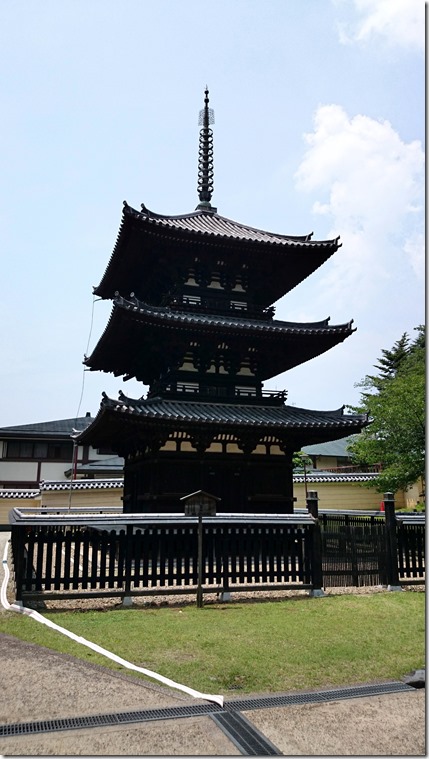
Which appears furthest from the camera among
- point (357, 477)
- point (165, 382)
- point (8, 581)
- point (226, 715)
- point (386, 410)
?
point (357, 477)

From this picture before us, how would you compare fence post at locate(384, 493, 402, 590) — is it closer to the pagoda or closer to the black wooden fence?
the black wooden fence

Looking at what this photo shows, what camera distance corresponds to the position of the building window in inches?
1548

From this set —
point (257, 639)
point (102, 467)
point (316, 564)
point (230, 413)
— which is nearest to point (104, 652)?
point (257, 639)

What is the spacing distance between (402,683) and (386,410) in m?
23.2

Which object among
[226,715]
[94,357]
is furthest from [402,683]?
[94,357]

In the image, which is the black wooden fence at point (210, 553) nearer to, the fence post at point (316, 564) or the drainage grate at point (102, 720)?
the fence post at point (316, 564)

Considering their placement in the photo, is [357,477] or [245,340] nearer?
[245,340]

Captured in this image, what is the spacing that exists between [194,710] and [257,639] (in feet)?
9.24

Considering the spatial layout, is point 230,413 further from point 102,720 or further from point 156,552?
point 102,720

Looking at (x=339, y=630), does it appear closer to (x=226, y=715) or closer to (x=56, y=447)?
(x=226, y=715)

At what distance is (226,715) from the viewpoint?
488 cm

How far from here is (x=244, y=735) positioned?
4.48 m

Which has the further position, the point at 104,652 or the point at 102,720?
the point at 104,652

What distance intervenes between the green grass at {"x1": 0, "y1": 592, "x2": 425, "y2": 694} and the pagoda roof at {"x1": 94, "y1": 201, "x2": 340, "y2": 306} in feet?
34.3
